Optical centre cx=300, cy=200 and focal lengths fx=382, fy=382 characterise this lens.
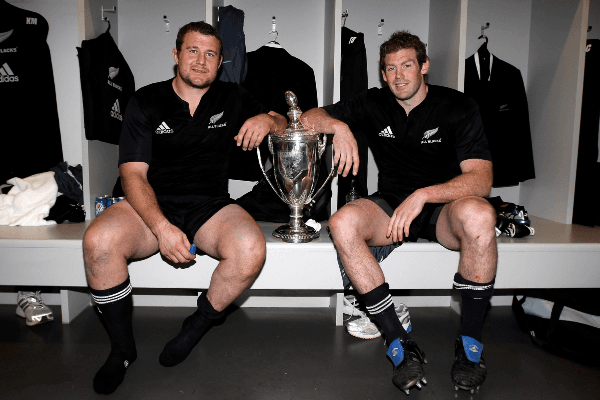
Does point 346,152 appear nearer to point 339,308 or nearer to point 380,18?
point 339,308

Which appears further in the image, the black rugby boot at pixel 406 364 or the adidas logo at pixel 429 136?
the adidas logo at pixel 429 136

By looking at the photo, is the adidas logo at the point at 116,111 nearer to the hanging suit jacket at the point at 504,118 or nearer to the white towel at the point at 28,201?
the white towel at the point at 28,201

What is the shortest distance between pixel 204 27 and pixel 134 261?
3.50ft

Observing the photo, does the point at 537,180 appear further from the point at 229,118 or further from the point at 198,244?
the point at 198,244

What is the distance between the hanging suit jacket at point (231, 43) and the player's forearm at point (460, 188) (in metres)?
1.31

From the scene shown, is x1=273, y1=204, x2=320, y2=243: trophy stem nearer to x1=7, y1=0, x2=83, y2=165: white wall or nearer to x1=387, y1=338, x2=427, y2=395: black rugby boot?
x1=387, y1=338, x2=427, y2=395: black rugby boot

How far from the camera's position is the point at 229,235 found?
4.84 feet

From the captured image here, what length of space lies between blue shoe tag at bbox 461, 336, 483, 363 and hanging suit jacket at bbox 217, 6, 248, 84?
1.75 metres

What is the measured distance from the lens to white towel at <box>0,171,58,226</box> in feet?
6.41

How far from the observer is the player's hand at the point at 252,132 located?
160cm

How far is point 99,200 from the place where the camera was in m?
2.12

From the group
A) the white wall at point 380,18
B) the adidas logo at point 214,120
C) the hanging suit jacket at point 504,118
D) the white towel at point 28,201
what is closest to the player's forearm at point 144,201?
the adidas logo at point 214,120

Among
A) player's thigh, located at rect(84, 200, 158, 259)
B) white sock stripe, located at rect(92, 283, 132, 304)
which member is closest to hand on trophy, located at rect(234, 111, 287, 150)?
player's thigh, located at rect(84, 200, 158, 259)

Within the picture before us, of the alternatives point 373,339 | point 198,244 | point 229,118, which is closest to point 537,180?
point 373,339
